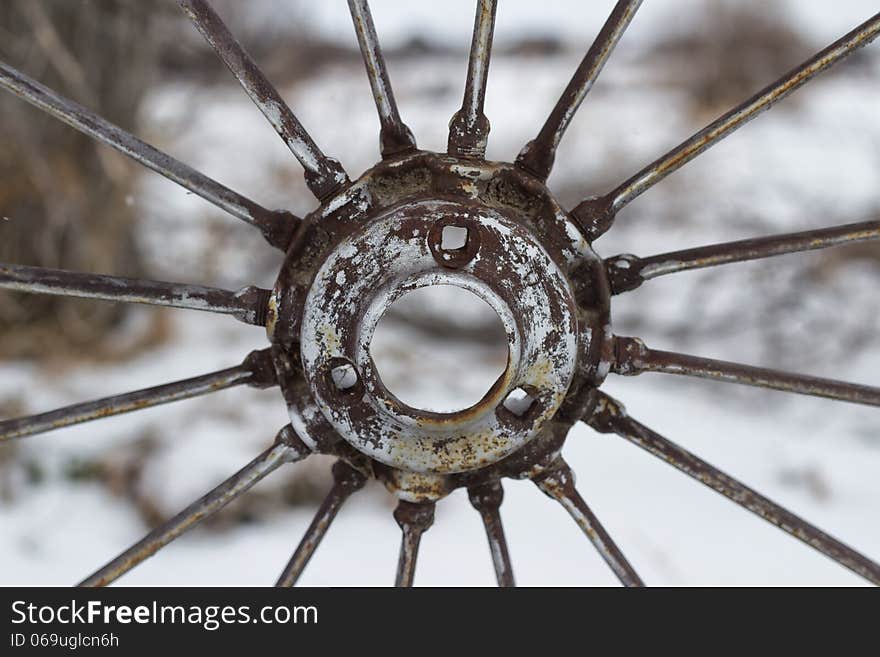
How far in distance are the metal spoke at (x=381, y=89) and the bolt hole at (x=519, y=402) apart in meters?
0.16

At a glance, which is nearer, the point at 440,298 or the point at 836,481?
the point at 836,481

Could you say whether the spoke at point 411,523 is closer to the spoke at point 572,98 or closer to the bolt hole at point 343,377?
the bolt hole at point 343,377

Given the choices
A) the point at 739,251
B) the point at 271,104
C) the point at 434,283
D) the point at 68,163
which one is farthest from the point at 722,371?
the point at 68,163

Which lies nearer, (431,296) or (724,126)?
(724,126)

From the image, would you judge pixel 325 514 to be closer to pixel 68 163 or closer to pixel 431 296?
pixel 68 163

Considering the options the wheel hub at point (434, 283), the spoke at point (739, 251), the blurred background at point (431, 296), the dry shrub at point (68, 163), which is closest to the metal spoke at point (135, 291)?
the wheel hub at point (434, 283)

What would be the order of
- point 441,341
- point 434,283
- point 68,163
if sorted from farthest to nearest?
1. point 441,341
2. point 68,163
3. point 434,283

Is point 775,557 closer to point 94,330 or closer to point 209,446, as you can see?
point 209,446

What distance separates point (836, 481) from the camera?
1666 millimetres

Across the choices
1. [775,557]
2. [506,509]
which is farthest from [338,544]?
[775,557]

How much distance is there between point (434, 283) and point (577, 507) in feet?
0.59

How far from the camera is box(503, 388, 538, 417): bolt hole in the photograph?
0.48 meters

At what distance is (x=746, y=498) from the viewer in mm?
511
